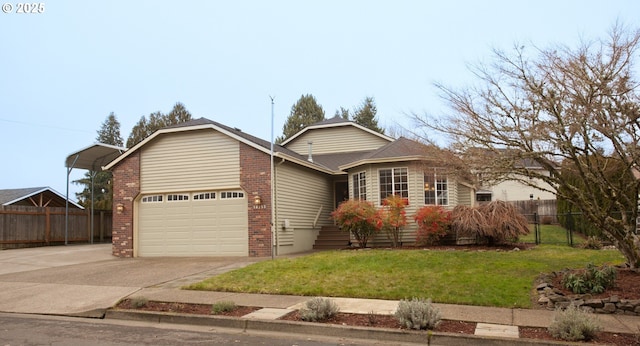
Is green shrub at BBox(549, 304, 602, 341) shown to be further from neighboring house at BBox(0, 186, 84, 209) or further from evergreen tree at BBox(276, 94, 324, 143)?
evergreen tree at BBox(276, 94, 324, 143)

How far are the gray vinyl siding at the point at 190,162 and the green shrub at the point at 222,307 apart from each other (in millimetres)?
8473

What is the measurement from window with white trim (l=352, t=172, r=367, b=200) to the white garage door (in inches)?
178

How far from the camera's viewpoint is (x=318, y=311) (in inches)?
309

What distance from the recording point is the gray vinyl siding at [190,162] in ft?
56.5

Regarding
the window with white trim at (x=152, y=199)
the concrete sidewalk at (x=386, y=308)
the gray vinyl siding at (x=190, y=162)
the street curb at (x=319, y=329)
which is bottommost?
the street curb at (x=319, y=329)

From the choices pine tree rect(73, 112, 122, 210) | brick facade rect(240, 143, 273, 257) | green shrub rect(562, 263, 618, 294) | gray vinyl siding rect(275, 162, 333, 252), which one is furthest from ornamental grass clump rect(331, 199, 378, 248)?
pine tree rect(73, 112, 122, 210)

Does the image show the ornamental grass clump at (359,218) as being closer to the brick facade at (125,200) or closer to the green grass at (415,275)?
the green grass at (415,275)

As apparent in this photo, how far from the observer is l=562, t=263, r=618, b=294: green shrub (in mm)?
8828

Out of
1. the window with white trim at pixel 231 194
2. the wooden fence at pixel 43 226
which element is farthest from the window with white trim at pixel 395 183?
the wooden fence at pixel 43 226

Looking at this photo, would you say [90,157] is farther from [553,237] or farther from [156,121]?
[553,237]

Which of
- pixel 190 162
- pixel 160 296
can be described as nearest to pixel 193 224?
pixel 190 162

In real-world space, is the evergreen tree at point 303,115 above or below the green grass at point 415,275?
above

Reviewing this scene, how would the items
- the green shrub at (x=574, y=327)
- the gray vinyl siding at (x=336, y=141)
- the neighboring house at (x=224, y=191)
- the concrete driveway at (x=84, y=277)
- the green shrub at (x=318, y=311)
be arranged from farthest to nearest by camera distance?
the gray vinyl siding at (x=336, y=141) < the neighboring house at (x=224, y=191) < the concrete driveway at (x=84, y=277) < the green shrub at (x=318, y=311) < the green shrub at (x=574, y=327)

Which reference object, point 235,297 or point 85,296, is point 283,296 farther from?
point 85,296
